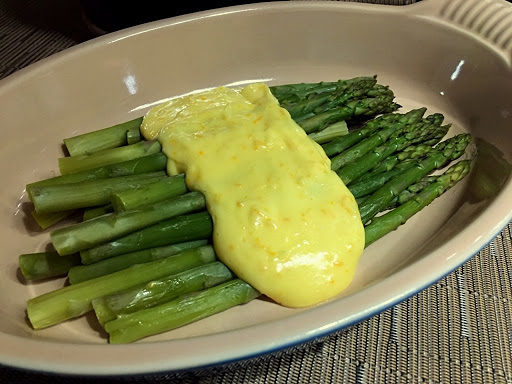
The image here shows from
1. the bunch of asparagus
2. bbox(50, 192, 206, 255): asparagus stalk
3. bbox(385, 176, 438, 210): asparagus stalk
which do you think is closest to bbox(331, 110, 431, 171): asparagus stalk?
the bunch of asparagus

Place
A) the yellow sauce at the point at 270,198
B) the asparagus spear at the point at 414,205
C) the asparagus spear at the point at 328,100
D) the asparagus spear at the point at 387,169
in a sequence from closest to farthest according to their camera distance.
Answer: the yellow sauce at the point at 270,198, the asparagus spear at the point at 414,205, the asparagus spear at the point at 387,169, the asparagus spear at the point at 328,100

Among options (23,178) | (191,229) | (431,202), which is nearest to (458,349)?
(431,202)

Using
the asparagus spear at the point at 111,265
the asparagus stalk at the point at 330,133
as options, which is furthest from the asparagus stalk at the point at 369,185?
the asparagus spear at the point at 111,265

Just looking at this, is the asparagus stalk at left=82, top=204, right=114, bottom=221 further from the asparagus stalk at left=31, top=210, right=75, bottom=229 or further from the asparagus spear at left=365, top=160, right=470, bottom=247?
the asparagus spear at left=365, top=160, right=470, bottom=247

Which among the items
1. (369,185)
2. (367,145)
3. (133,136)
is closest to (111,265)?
(133,136)

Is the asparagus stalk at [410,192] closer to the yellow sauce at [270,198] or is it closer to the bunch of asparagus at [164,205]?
the bunch of asparagus at [164,205]

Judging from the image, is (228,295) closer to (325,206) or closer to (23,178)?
(325,206)
